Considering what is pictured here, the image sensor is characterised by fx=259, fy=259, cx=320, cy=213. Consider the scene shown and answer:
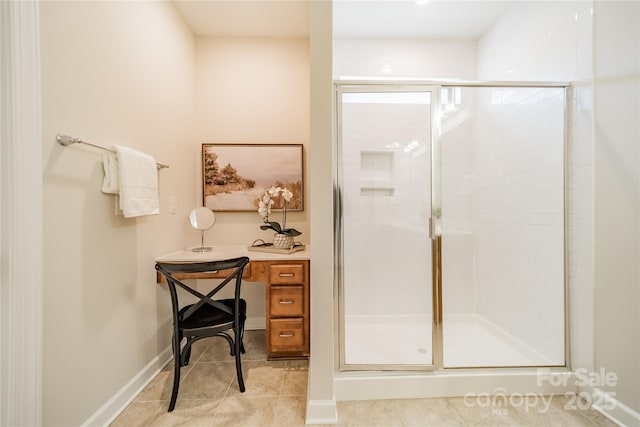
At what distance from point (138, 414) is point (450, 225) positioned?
8.09 ft

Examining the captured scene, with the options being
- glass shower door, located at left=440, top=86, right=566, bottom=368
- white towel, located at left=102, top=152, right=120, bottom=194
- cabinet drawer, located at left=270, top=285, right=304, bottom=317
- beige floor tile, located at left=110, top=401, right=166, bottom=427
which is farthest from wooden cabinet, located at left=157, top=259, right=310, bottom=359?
glass shower door, located at left=440, top=86, right=566, bottom=368

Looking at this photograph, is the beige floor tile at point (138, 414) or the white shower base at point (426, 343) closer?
the beige floor tile at point (138, 414)

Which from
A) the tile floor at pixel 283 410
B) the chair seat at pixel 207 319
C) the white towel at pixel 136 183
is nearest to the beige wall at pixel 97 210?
the white towel at pixel 136 183

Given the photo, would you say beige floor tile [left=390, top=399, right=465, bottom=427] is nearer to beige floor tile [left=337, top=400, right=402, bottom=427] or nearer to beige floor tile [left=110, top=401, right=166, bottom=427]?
beige floor tile [left=337, top=400, right=402, bottom=427]

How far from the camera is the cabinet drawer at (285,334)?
78.0 inches

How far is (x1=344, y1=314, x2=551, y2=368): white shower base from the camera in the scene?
175 centimetres

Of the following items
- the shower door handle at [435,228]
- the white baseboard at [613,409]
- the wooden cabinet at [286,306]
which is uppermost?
the shower door handle at [435,228]

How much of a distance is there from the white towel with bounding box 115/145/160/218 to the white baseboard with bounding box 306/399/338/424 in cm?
147

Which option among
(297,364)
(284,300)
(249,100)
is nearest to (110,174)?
(284,300)

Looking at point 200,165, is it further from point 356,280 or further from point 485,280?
point 485,280

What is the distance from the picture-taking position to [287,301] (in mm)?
1982

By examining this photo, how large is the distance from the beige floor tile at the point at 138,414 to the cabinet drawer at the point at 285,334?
29.8 inches

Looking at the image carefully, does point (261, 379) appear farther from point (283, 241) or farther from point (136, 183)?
point (136, 183)

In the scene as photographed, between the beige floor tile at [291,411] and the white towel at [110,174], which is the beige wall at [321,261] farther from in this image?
the white towel at [110,174]
